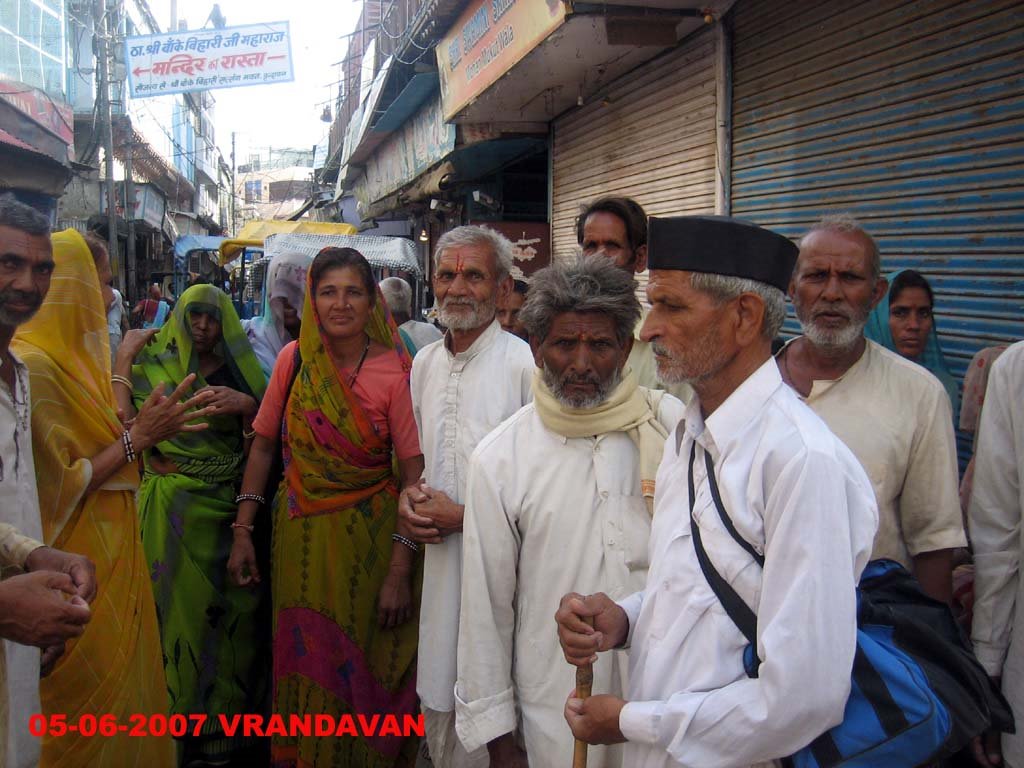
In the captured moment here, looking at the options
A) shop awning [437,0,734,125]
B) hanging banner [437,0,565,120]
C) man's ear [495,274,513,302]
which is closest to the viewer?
man's ear [495,274,513,302]

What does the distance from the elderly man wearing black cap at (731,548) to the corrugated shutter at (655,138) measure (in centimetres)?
430

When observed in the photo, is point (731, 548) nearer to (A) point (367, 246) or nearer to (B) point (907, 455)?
(B) point (907, 455)

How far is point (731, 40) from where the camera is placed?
5.57 metres

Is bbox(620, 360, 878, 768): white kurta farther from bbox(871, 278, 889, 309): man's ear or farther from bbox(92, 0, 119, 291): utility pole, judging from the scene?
bbox(92, 0, 119, 291): utility pole

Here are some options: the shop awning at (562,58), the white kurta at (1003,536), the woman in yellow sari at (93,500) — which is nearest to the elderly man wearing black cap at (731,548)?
the white kurta at (1003,536)

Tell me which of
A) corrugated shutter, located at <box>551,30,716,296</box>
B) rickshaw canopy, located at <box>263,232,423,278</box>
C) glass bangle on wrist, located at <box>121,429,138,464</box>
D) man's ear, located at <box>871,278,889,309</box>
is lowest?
glass bangle on wrist, located at <box>121,429,138,464</box>

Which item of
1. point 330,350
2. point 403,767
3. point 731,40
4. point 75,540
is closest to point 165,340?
point 330,350

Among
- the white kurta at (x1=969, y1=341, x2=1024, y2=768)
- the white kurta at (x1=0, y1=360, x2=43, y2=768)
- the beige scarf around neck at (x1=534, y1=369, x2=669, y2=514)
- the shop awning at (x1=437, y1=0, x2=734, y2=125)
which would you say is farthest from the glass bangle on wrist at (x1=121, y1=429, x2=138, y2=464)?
the shop awning at (x1=437, y1=0, x2=734, y2=125)

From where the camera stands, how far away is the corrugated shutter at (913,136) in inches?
141

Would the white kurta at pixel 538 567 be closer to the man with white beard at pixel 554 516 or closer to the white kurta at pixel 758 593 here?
the man with white beard at pixel 554 516

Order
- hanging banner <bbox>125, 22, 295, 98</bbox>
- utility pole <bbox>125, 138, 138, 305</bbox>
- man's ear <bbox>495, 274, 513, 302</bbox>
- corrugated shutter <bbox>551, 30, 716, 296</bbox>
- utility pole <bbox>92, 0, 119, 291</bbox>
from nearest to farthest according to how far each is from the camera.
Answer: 1. man's ear <bbox>495, 274, 513, 302</bbox>
2. corrugated shutter <bbox>551, 30, 716, 296</bbox>
3. hanging banner <bbox>125, 22, 295, 98</bbox>
4. utility pole <bbox>92, 0, 119, 291</bbox>
5. utility pole <bbox>125, 138, 138, 305</bbox>

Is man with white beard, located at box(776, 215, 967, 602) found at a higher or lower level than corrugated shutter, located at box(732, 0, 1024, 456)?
lower

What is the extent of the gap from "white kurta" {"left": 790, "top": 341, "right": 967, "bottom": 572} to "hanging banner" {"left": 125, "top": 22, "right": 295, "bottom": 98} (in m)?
11.7

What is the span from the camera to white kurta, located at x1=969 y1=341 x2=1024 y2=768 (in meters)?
2.12
